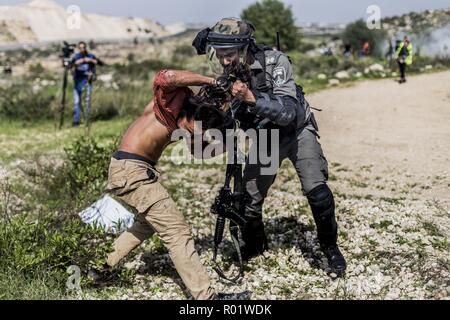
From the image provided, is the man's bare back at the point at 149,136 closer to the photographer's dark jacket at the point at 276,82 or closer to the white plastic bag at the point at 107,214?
the photographer's dark jacket at the point at 276,82

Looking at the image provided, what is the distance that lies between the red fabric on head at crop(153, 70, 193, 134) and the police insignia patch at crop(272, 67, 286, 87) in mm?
612

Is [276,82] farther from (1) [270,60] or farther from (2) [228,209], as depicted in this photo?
(2) [228,209]

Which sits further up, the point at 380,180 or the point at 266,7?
the point at 266,7

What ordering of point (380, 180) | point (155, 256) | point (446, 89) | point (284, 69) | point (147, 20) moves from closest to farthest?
point (284, 69) → point (155, 256) → point (380, 180) → point (446, 89) → point (147, 20)

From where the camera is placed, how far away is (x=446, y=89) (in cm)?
A: 1320

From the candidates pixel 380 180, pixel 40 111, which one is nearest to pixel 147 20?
pixel 40 111

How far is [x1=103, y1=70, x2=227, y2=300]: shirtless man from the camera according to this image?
12.6ft

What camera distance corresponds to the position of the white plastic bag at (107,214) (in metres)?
5.77

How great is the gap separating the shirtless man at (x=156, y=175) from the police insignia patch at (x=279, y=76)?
0.62m

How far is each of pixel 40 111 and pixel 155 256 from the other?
30.2ft

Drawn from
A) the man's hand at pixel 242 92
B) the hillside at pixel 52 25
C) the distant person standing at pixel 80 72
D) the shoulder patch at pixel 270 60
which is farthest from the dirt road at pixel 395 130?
the hillside at pixel 52 25

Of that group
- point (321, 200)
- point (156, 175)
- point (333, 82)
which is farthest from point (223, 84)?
point (333, 82)

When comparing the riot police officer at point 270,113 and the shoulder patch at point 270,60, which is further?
the shoulder patch at point 270,60
